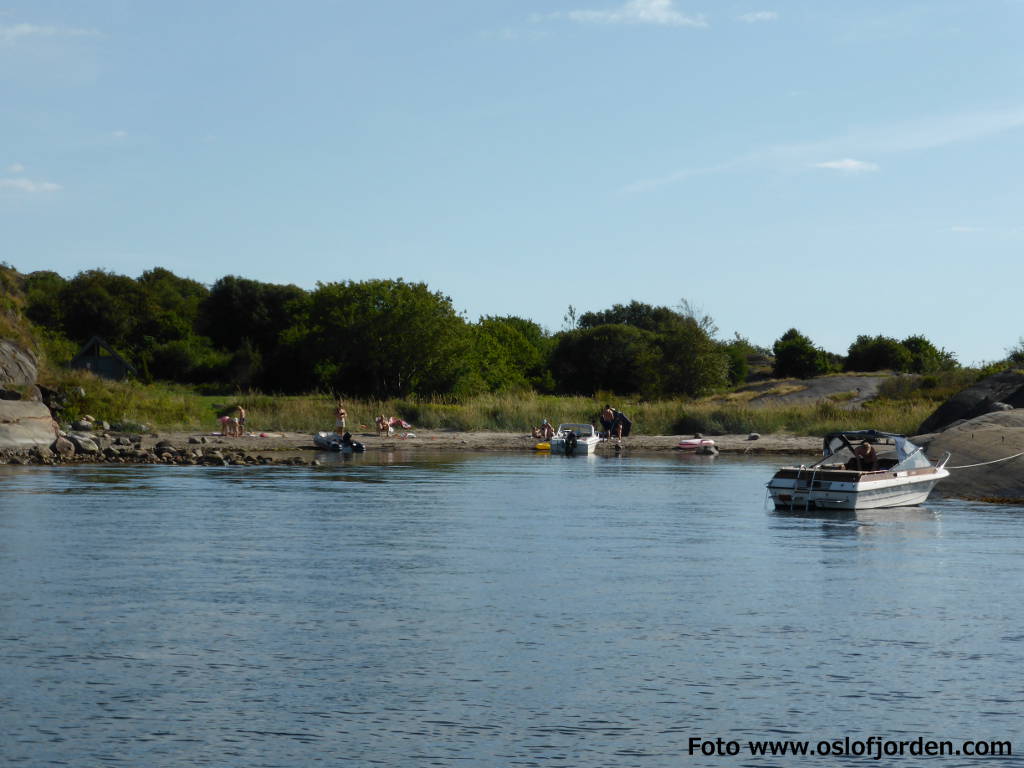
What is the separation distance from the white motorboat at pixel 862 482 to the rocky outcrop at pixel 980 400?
22308mm

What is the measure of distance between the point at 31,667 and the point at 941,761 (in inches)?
402

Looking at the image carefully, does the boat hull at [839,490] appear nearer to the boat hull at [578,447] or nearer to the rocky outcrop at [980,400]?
the rocky outcrop at [980,400]

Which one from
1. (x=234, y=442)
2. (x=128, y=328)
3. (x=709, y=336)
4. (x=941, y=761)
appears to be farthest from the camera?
(x=128, y=328)

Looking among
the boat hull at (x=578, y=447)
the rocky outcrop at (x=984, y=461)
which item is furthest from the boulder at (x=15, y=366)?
the rocky outcrop at (x=984, y=461)

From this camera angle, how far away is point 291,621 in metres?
18.0

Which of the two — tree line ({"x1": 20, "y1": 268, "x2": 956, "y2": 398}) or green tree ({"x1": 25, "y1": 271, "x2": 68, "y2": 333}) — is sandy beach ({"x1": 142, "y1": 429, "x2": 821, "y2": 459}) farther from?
green tree ({"x1": 25, "y1": 271, "x2": 68, "y2": 333})

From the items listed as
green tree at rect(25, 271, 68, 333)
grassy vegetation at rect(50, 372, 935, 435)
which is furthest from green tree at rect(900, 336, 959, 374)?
green tree at rect(25, 271, 68, 333)

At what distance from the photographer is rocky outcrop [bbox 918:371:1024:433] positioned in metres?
57.4

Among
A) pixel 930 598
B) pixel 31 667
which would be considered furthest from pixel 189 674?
pixel 930 598

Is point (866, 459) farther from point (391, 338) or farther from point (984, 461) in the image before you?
point (391, 338)

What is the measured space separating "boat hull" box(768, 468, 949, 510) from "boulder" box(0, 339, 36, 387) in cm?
3784

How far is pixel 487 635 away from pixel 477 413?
5658 centimetres

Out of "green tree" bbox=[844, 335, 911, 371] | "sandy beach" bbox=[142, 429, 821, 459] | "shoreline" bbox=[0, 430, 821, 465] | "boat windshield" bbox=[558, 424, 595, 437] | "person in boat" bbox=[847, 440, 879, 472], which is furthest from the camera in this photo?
"green tree" bbox=[844, 335, 911, 371]

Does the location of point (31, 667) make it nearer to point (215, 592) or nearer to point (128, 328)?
point (215, 592)
